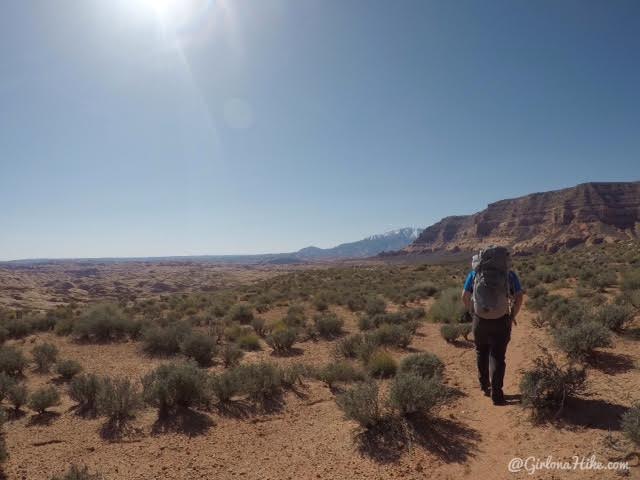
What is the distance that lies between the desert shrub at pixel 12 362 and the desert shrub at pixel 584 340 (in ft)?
39.5

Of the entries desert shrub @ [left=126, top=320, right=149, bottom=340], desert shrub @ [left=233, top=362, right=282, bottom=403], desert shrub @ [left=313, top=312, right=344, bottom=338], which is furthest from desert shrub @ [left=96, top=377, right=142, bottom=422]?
desert shrub @ [left=126, top=320, right=149, bottom=340]

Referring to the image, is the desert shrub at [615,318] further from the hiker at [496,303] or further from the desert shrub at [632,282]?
the desert shrub at [632,282]

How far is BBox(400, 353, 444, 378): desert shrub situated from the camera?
6.59 metres

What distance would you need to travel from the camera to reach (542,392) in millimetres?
4668

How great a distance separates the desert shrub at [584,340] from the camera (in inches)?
243

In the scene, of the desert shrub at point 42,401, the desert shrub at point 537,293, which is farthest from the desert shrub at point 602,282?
the desert shrub at point 42,401

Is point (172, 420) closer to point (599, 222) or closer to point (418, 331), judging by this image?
point (418, 331)

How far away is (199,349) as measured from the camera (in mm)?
9359

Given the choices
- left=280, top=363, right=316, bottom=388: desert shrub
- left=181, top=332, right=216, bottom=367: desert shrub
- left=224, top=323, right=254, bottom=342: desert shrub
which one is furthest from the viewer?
left=224, top=323, right=254, bottom=342: desert shrub

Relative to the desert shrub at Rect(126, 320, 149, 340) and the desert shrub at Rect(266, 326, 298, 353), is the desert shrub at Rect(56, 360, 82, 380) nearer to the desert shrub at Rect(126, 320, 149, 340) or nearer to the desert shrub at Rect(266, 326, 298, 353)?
the desert shrub at Rect(126, 320, 149, 340)

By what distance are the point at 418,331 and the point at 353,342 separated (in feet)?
10.2

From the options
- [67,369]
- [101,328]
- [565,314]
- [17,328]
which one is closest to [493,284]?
[565,314]

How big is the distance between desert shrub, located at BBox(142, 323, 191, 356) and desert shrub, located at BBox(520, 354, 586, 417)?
29.3 ft

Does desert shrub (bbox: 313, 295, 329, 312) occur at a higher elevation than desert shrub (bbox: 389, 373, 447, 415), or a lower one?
lower
